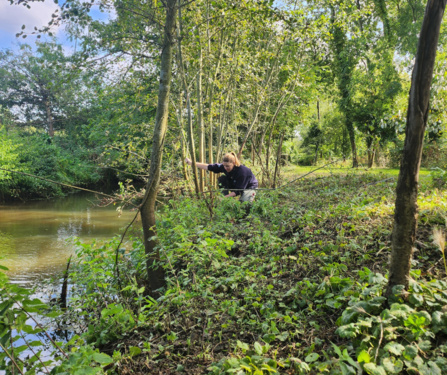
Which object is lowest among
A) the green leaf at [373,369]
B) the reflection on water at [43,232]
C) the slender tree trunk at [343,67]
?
the reflection on water at [43,232]

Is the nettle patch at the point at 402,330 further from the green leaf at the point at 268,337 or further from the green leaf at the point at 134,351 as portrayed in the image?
the green leaf at the point at 134,351

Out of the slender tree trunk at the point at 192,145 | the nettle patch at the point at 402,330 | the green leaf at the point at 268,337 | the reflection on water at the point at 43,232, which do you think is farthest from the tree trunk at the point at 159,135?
the nettle patch at the point at 402,330

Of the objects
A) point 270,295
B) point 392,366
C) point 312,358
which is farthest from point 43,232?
point 392,366

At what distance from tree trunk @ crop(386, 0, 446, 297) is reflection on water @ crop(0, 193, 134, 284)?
140 inches

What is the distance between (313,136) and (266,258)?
31840mm

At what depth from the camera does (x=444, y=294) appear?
2119 mm

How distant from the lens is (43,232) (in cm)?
1038

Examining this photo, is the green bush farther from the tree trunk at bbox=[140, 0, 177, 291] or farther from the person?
the tree trunk at bbox=[140, 0, 177, 291]

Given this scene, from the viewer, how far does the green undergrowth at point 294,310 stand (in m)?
1.94

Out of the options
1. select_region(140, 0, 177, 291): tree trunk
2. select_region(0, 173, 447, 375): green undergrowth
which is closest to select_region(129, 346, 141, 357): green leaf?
select_region(0, 173, 447, 375): green undergrowth

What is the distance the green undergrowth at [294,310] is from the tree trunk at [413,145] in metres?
0.20

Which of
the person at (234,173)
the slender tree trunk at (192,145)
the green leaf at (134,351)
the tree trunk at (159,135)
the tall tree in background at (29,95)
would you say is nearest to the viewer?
the green leaf at (134,351)

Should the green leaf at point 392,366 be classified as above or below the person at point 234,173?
below

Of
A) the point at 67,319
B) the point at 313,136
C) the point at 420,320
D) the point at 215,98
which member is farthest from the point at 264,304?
the point at 313,136
